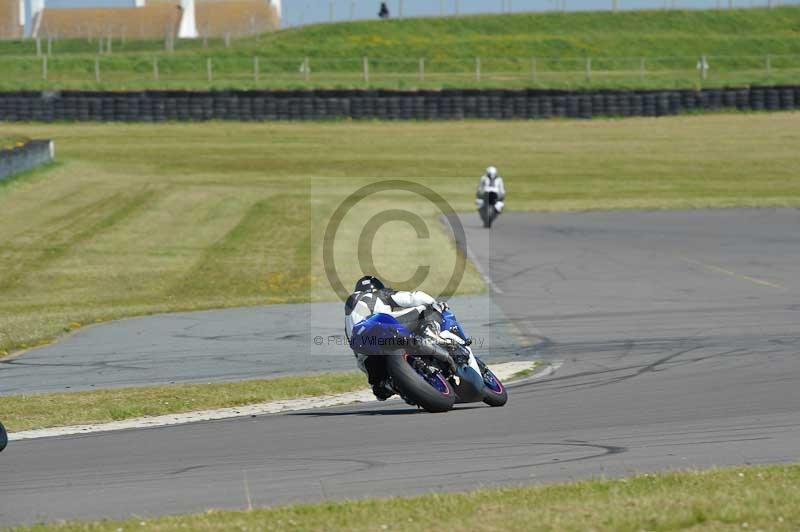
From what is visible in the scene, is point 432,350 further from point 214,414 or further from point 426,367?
point 214,414

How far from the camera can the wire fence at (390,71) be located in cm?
6600

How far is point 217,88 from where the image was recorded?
200 feet

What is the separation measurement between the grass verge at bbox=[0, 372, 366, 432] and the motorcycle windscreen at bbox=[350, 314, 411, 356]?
99.7 inches

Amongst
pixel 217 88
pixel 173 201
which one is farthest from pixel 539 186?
pixel 217 88

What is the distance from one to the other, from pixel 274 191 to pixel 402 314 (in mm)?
30736

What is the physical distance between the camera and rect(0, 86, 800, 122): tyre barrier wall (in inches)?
2180

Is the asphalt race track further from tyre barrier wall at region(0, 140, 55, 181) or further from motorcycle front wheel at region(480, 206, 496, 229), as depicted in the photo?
tyre barrier wall at region(0, 140, 55, 181)

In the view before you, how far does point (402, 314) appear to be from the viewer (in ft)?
38.2

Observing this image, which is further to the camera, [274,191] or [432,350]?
[274,191]

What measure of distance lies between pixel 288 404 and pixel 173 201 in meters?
24.2

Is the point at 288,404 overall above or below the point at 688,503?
below

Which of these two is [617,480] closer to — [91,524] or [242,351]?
[91,524]
